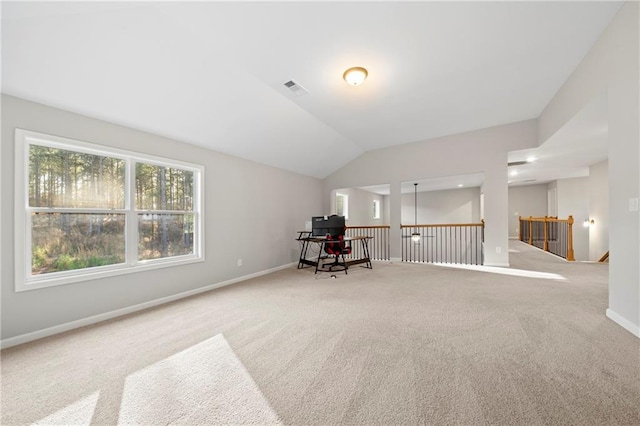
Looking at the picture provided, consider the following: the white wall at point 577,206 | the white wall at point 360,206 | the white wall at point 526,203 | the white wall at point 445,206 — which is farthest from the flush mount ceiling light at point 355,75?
the white wall at point 526,203

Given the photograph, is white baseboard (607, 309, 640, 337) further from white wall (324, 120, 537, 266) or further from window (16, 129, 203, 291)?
window (16, 129, 203, 291)

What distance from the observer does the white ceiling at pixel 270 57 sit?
2.11 metres

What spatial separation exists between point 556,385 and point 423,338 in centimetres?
86

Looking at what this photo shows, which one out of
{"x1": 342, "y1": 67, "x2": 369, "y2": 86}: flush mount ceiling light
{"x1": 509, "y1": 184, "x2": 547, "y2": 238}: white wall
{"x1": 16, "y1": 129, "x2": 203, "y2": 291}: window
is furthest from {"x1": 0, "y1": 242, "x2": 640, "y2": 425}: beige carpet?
{"x1": 509, "y1": 184, "x2": 547, "y2": 238}: white wall

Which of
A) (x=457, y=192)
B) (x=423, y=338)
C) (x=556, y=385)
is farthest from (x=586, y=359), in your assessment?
(x=457, y=192)

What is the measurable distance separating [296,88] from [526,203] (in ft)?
36.7

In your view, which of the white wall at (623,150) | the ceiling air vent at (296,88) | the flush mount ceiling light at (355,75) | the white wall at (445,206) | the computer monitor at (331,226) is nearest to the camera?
the white wall at (623,150)

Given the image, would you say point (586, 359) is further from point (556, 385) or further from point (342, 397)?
point (342, 397)

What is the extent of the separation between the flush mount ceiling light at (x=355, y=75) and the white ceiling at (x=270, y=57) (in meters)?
0.08

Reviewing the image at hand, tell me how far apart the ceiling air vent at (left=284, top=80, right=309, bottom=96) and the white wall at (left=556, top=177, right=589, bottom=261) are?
978 cm

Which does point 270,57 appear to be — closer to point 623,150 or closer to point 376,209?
point 623,150

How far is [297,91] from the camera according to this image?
3502mm

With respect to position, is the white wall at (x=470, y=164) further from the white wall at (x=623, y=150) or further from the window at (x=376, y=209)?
the window at (x=376, y=209)

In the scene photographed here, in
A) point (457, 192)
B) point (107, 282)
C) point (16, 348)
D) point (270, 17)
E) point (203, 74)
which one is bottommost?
point (16, 348)
